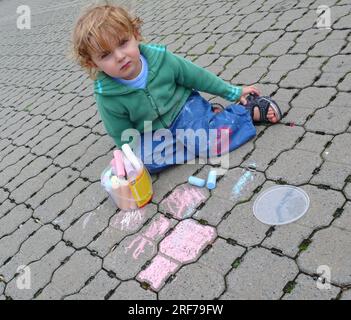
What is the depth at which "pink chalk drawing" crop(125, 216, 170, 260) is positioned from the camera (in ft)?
7.52

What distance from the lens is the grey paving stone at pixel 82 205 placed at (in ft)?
8.89

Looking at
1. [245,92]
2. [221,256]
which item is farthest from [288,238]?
[245,92]

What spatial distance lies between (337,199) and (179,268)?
84 centimetres

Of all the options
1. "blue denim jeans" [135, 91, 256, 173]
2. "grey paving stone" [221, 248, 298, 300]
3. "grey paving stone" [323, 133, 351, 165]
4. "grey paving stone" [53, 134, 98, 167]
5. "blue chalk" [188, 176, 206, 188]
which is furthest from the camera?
"grey paving stone" [53, 134, 98, 167]

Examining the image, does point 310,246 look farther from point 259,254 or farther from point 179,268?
point 179,268

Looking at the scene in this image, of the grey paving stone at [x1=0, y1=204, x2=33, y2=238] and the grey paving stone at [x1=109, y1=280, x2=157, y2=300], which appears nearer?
the grey paving stone at [x1=109, y1=280, x2=157, y2=300]

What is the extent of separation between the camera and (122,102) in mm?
2488

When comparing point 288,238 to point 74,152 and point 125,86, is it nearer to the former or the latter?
point 125,86

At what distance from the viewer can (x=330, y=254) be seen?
1.87m

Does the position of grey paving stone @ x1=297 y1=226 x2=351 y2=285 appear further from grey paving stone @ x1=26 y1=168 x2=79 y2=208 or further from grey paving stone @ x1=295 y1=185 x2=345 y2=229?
grey paving stone @ x1=26 y1=168 x2=79 y2=208

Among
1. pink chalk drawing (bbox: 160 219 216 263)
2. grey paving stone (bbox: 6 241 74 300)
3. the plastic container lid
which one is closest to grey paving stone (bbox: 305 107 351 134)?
the plastic container lid

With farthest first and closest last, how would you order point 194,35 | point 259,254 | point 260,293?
point 194,35
point 259,254
point 260,293

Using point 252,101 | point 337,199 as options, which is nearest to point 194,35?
point 252,101

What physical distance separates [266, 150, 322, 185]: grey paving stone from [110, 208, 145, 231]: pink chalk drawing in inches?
30.6
